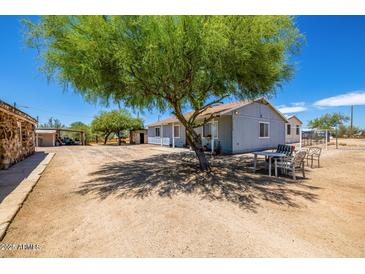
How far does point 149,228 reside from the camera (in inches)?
123

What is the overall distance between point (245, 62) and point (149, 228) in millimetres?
5004

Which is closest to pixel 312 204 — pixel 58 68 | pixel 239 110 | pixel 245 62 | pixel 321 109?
pixel 245 62

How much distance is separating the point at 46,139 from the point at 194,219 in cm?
3240

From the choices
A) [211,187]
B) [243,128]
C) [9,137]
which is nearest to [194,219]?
[211,187]

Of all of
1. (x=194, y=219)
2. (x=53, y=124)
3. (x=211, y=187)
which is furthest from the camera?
(x=53, y=124)

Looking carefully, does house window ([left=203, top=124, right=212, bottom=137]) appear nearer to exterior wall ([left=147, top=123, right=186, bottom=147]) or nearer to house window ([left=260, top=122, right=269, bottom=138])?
exterior wall ([left=147, top=123, right=186, bottom=147])

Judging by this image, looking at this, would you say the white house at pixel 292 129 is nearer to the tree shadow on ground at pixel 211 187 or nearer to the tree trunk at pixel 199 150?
the tree shadow on ground at pixel 211 187

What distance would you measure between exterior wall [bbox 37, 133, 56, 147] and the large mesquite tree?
27.5m

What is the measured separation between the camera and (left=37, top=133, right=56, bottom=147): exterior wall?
90.5ft

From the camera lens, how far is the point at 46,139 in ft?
91.7

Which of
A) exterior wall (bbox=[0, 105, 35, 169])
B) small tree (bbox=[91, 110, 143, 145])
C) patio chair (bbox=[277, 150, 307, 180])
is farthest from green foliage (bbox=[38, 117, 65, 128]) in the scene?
patio chair (bbox=[277, 150, 307, 180])

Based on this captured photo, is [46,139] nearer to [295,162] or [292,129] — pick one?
[295,162]
